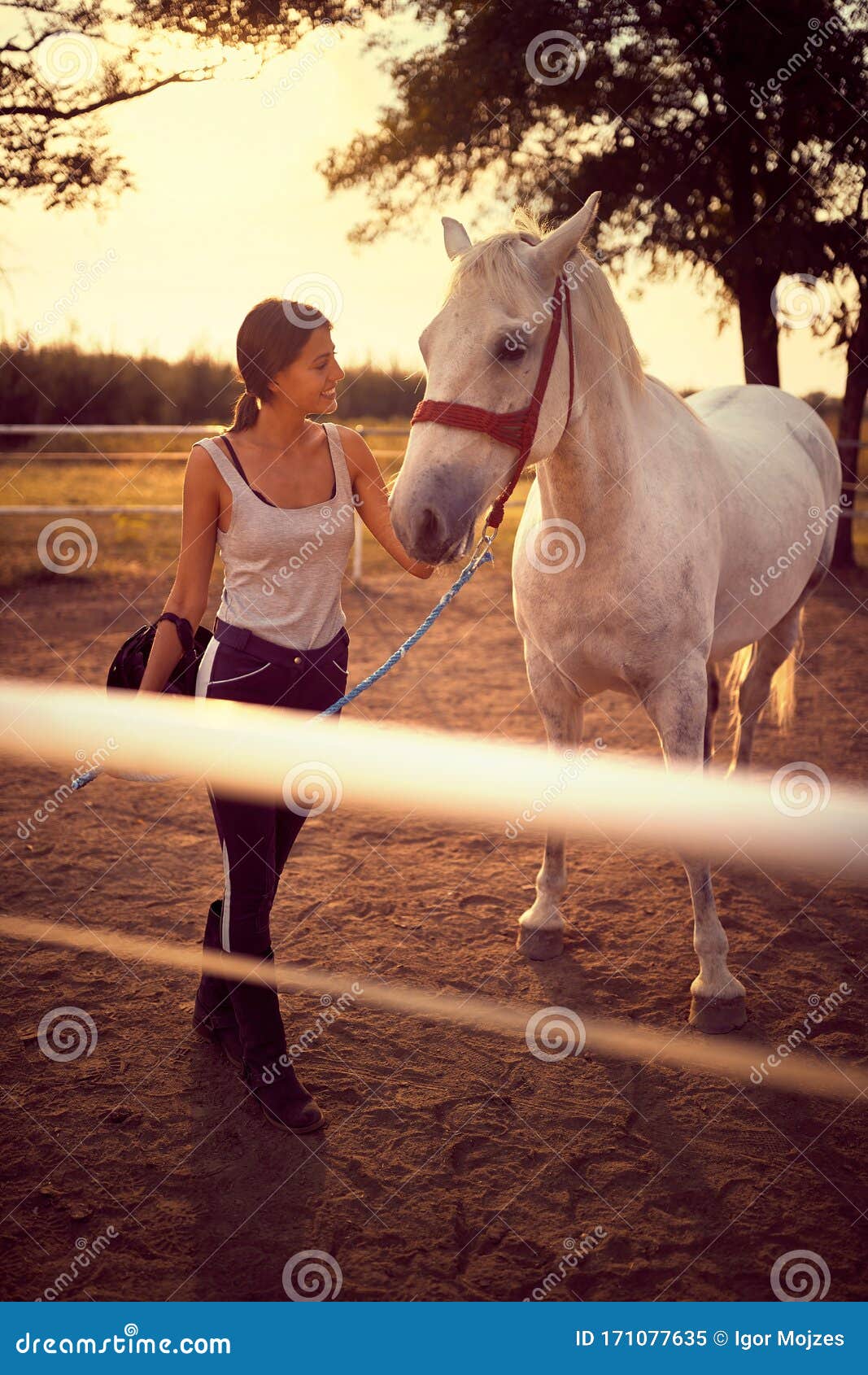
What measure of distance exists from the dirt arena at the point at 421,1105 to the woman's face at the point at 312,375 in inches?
67.6

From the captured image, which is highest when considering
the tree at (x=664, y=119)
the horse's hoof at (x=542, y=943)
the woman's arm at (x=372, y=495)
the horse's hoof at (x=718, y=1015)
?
the tree at (x=664, y=119)

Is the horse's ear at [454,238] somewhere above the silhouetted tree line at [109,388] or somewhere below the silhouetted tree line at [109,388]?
above

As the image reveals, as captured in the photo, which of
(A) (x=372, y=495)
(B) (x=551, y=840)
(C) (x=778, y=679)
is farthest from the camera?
(C) (x=778, y=679)

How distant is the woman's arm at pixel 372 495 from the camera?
228 centimetres

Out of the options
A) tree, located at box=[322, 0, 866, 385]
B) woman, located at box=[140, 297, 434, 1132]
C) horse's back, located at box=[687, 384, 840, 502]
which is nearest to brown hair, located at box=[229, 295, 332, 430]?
woman, located at box=[140, 297, 434, 1132]

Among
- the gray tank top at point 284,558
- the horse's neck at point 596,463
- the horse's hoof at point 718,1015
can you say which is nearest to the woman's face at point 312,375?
the gray tank top at point 284,558

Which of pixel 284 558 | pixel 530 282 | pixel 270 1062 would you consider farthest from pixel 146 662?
pixel 530 282

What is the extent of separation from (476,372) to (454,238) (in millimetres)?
701

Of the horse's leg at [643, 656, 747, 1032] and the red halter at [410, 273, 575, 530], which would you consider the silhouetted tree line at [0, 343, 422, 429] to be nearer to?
the horse's leg at [643, 656, 747, 1032]

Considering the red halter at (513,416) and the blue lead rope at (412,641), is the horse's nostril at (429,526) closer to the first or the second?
the red halter at (513,416)

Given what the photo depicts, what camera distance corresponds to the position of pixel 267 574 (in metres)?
2.12

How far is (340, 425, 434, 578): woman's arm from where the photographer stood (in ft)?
7.47

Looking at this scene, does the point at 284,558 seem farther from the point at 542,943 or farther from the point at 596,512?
the point at 542,943

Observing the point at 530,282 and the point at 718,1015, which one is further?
the point at 718,1015
